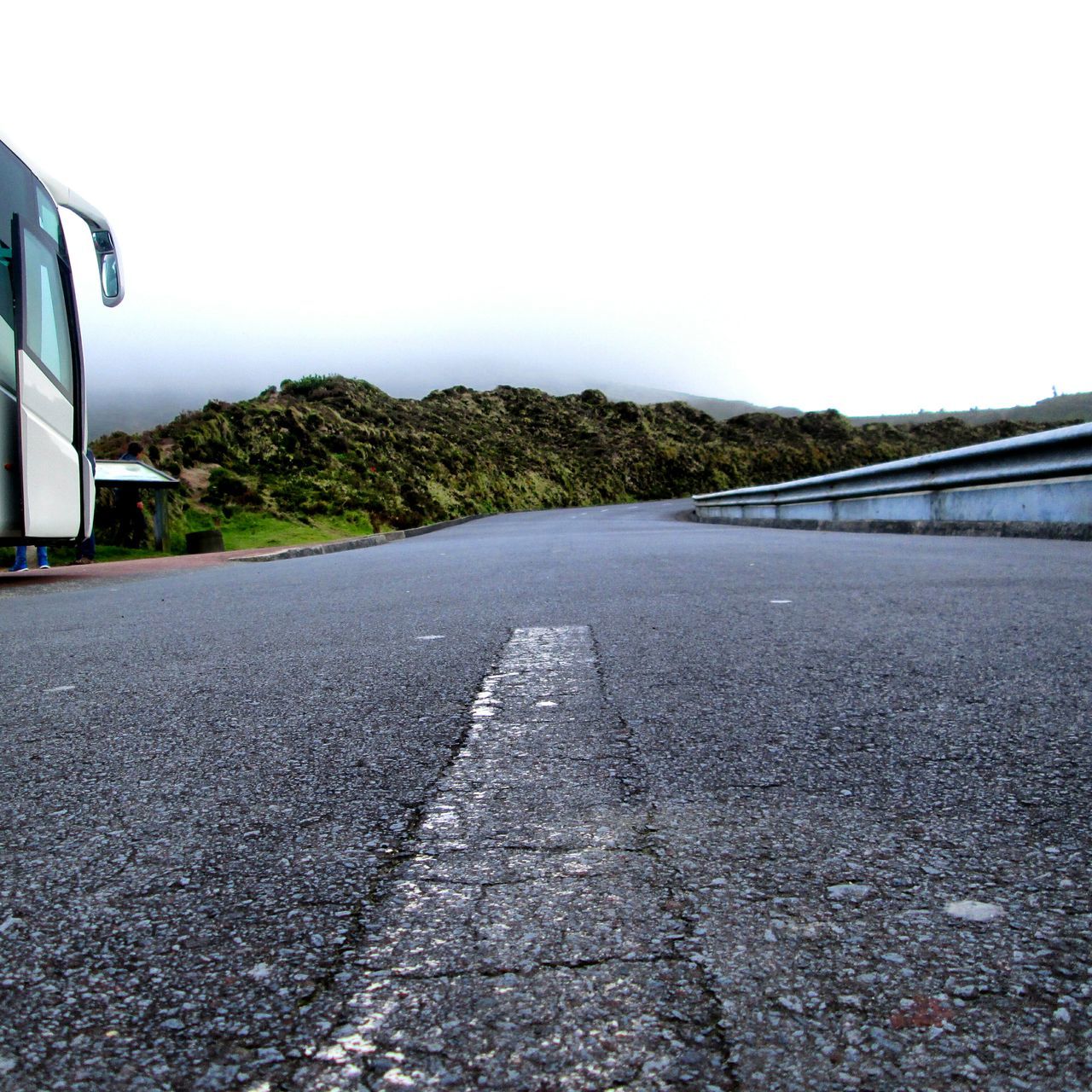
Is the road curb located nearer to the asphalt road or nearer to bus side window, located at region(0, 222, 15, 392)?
bus side window, located at region(0, 222, 15, 392)

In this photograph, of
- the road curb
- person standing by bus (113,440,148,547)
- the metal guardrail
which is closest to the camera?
the metal guardrail

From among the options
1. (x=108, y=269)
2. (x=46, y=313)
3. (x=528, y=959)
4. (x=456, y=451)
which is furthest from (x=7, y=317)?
(x=456, y=451)

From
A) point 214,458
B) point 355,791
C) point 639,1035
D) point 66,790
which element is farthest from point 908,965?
point 214,458

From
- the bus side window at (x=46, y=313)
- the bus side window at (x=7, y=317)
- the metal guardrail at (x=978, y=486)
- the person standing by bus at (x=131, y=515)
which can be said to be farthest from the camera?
the person standing by bus at (x=131, y=515)

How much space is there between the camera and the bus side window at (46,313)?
29.4 feet

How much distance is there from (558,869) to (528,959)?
0.33 m

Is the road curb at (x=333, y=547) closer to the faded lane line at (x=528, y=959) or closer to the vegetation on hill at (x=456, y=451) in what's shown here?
the vegetation on hill at (x=456, y=451)

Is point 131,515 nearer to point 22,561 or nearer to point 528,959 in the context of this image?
point 22,561

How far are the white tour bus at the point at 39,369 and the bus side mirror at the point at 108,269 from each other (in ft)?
0.05

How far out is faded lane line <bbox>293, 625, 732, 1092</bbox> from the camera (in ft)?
3.92

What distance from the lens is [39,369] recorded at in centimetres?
906

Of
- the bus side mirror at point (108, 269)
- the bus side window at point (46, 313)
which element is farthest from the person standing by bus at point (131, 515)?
the bus side window at point (46, 313)

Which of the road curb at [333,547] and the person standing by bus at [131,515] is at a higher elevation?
the person standing by bus at [131,515]

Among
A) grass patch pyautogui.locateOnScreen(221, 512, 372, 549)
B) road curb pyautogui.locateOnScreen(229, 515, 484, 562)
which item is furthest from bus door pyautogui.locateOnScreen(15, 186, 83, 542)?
grass patch pyautogui.locateOnScreen(221, 512, 372, 549)
